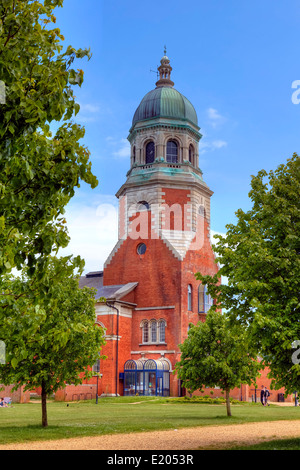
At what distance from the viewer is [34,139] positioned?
739 centimetres

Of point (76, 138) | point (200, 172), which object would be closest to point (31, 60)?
point (76, 138)

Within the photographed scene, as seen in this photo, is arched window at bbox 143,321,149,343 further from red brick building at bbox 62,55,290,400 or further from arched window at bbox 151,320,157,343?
arched window at bbox 151,320,157,343

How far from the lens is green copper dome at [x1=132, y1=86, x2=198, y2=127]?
57.2 metres

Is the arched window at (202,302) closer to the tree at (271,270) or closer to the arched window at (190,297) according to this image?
the arched window at (190,297)

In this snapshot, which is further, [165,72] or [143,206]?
[165,72]

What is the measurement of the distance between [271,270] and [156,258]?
38.2 metres

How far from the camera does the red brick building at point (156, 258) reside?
4884 centimetres

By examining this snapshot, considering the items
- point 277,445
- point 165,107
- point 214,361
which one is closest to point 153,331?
point 165,107

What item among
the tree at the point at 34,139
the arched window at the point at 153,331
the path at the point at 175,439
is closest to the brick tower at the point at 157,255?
the arched window at the point at 153,331

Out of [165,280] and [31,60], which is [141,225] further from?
[31,60]

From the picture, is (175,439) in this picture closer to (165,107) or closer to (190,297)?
(190,297)

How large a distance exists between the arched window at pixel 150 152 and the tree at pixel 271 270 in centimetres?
4068

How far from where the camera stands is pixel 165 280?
51.4 meters
